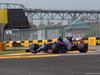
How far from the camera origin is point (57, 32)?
29.0 meters

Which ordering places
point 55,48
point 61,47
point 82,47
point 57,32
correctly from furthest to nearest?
point 57,32, point 61,47, point 82,47, point 55,48

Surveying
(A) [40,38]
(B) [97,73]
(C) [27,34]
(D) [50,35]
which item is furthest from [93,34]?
(B) [97,73]

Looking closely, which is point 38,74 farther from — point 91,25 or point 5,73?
point 91,25

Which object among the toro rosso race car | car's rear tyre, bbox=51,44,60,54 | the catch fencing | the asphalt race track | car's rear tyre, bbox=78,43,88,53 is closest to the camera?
the asphalt race track

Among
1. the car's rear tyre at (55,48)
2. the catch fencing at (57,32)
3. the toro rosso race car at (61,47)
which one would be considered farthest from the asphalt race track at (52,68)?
the catch fencing at (57,32)

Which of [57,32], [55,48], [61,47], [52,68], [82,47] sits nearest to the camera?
[52,68]

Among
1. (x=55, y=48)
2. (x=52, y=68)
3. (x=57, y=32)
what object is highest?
(x=57, y=32)

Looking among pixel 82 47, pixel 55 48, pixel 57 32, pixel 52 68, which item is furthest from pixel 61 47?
pixel 57 32

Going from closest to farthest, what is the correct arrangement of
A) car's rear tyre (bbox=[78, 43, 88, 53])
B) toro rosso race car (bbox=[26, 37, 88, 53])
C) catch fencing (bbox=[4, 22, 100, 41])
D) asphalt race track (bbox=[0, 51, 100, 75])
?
asphalt race track (bbox=[0, 51, 100, 75]) → toro rosso race car (bbox=[26, 37, 88, 53]) → car's rear tyre (bbox=[78, 43, 88, 53]) → catch fencing (bbox=[4, 22, 100, 41])

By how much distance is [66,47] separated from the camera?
16141 millimetres

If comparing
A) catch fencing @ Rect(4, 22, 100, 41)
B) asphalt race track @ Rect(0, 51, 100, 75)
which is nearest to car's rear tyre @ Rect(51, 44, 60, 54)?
asphalt race track @ Rect(0, 51, 100, 75)

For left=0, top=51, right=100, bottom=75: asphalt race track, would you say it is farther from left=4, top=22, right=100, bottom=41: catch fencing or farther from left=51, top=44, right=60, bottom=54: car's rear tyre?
left=4, top=22, right=100, bottom=41: catch fencing

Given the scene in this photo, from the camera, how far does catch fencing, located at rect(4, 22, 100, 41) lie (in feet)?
83.0

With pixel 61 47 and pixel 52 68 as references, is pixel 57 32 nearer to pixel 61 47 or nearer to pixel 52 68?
pixel 61 47
